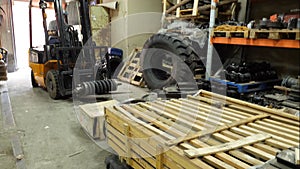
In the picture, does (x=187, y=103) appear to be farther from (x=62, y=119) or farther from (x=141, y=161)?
(x=62, y=119)

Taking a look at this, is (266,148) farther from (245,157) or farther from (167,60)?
(167,60)

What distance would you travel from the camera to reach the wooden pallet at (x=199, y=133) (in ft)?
4.05

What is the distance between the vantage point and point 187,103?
2.26 m

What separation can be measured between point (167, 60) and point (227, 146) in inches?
145

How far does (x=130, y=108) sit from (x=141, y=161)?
24.4 inches

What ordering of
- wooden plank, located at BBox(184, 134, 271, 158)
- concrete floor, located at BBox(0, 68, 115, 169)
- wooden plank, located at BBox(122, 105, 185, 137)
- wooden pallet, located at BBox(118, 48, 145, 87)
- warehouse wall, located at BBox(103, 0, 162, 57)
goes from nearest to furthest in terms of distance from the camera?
wooden plank, located at BBox(184, 134, 271, 158) < wooden plank, located at BBox(122, 105, 185, 137) < concrete floor, located at BBox(0, 68, 115, 169) < wooden pallet, located at BBox(118, 48, 145, 87) < warehouse wall, located at BBox(103, 0, 162, 57)

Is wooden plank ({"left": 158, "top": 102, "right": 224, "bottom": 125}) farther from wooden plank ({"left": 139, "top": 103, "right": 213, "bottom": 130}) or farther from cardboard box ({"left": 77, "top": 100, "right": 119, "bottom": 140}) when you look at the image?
cardboard box ({"left": 77, "top": 100, "right": 119, "bottom": 140})

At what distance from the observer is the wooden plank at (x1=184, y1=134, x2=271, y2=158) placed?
49.7 inches

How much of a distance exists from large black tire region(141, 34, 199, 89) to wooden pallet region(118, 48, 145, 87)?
1.31ft

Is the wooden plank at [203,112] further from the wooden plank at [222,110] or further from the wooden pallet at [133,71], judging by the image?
the wooden pallet at [133,71]

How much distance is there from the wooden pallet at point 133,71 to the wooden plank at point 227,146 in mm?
4394

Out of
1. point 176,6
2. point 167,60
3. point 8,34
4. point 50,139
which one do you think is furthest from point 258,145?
point 8,34

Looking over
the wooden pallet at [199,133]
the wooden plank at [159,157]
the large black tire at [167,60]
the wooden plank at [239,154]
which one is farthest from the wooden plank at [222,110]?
the large black tire at [167,60]

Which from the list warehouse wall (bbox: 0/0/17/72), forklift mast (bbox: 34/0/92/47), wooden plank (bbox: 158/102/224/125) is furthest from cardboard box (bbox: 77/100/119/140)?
warehouse wall (bbox: 0/0/17/72)
